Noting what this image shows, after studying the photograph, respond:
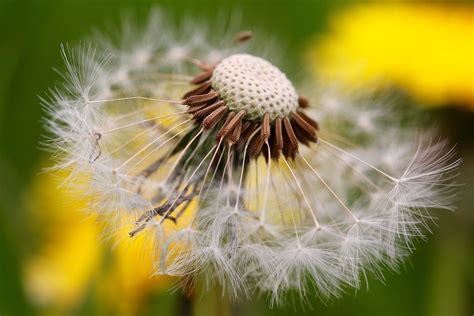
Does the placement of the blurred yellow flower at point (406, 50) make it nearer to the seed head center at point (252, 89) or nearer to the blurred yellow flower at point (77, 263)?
the seed head center at point (252, 89)

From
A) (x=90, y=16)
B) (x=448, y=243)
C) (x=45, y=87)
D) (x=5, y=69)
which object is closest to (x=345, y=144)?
(x=448, y=243)

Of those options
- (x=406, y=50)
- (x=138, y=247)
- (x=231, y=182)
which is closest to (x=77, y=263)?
(x=138, y=247)

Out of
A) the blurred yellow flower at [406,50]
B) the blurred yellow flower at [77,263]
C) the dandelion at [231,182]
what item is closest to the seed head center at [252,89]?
the dandelion at [231,182]

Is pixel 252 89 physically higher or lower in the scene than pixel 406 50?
lower

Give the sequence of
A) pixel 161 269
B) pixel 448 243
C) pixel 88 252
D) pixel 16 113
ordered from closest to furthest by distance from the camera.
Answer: pixel 161 269, pixel 88 252, pixel 448 243, pixel 16 113

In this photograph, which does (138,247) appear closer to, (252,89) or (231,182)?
(231,182)

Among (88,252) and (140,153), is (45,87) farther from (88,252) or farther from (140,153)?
(140,153)

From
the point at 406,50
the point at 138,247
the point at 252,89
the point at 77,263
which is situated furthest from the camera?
the point at 406,50
